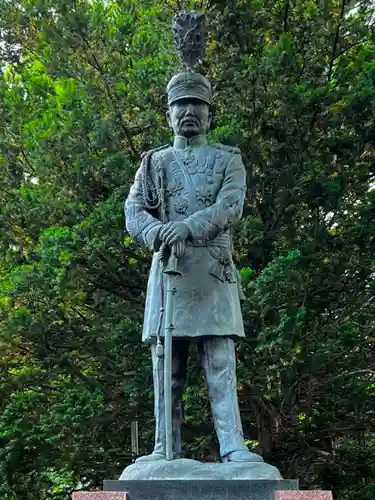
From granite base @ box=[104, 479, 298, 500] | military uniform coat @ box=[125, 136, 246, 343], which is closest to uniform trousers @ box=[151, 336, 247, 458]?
military uniform coat @ box=[125, 136, 246, 343]

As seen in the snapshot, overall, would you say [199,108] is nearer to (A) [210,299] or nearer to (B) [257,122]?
(A) [210,299]

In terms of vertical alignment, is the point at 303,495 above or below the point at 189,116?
below

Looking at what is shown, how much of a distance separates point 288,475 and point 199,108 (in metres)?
7.18

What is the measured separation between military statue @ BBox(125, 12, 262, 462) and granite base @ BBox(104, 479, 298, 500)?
0.31 meters

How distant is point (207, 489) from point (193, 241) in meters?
1.72

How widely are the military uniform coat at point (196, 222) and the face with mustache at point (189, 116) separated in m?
0.09

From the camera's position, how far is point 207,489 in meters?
5.39

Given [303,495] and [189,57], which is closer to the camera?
[303,495]

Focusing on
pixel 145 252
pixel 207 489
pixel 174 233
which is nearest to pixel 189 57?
pixel 174 233

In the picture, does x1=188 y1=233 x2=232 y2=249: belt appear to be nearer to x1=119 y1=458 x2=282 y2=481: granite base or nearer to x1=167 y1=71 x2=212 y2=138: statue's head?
x1=167 y1=71 x2=212 y2=138: statue's head

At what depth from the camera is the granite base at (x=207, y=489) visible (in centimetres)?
538

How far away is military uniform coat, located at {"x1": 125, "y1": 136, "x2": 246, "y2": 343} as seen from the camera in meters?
6.13

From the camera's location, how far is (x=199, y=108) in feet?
21.7

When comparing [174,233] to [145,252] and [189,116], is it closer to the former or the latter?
[189,116]
